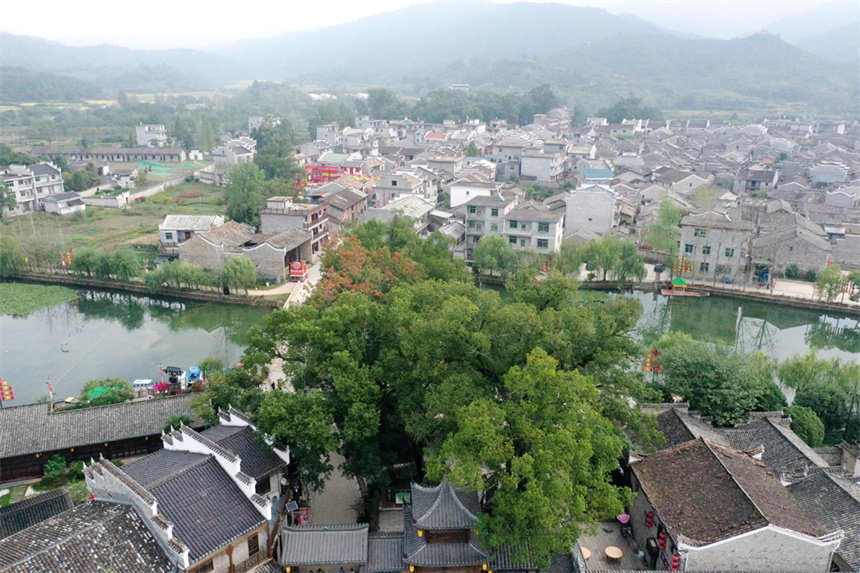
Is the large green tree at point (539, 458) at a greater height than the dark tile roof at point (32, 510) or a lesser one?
greater

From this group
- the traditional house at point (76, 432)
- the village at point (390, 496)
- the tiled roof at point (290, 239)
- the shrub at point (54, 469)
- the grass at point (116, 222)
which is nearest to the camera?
the village at point (390, 496)

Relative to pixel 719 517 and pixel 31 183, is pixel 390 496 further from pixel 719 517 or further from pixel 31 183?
pixel 31 183

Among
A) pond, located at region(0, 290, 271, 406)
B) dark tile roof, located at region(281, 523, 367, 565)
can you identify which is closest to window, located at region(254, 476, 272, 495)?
dark tile roof, located at region(281, 523, 367, 565)

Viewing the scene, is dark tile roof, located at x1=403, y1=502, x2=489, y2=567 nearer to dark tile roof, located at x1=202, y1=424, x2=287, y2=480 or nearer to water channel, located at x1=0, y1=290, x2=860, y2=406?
dark tile roof, located at x1=202, y1=424, x2=287, y2=480

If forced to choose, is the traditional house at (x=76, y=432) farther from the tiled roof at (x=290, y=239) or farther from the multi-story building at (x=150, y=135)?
the multi-story building at (x=150, y=135)

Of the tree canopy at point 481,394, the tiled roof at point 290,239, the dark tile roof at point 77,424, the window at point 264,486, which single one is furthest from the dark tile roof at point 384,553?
the tiled roof at point 290,239

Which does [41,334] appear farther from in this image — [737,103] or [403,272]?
[737,103]

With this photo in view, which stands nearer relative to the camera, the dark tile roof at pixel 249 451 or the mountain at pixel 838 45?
the dark tile roof at pixel 249 451
